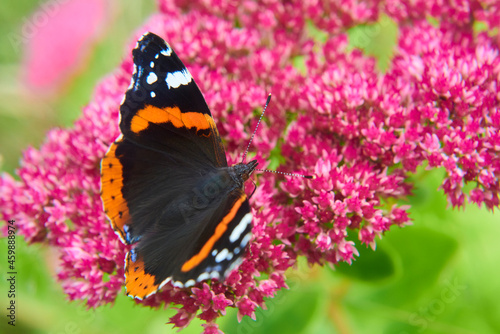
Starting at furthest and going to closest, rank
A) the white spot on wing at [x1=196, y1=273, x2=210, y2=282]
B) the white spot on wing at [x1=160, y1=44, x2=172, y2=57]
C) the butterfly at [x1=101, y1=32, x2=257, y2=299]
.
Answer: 1. the white spot on wing at [x1=160, y1=44, x2=172, y2=57]
2. the butterfly at [x1=101, y1=32, x2=257, y2=299]
3. the white spot on wing at [x1=196, y1=273, x2=210, y2=282]

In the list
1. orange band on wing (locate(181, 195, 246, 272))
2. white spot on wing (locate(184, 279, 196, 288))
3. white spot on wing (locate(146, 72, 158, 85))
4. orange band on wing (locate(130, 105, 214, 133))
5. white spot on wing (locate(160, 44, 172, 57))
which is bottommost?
white spot on wing (locate(184, 279, 196, 288))

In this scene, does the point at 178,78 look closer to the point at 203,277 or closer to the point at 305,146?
the point at 305,146

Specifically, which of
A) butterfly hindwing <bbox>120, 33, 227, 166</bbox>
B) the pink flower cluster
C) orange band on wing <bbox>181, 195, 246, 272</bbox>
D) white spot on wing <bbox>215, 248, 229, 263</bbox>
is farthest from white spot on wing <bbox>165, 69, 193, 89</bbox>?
white spot on wing <bbox>215, 248, 229, 263</bbox>

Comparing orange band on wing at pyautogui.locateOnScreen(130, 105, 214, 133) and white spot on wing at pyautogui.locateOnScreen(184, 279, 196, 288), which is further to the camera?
orange band on wing at pyautogui.locateOnScreen(130, 105, 214, 133)

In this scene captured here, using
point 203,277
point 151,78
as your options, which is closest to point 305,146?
point 151,78

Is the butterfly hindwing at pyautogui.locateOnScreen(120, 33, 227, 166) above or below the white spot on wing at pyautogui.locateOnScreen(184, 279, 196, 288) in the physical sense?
above

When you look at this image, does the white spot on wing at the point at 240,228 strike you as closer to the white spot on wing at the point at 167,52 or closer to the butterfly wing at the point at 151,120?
the butterfly wing at the point at 151,120

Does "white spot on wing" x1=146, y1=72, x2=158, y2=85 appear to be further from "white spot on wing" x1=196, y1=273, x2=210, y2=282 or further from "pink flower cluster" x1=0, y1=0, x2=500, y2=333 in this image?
"white spot on wing" x1=196, y1=273, x2=210, y2=282

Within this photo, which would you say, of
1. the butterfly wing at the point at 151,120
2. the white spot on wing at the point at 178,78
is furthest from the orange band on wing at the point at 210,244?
the white spot on wing at the point at 178,78

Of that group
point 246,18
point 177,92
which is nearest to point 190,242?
point 177,92

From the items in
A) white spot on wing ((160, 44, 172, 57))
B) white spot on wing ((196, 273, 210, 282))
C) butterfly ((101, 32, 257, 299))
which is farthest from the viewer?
white spot on wing ((160, 44, 172, 57))
